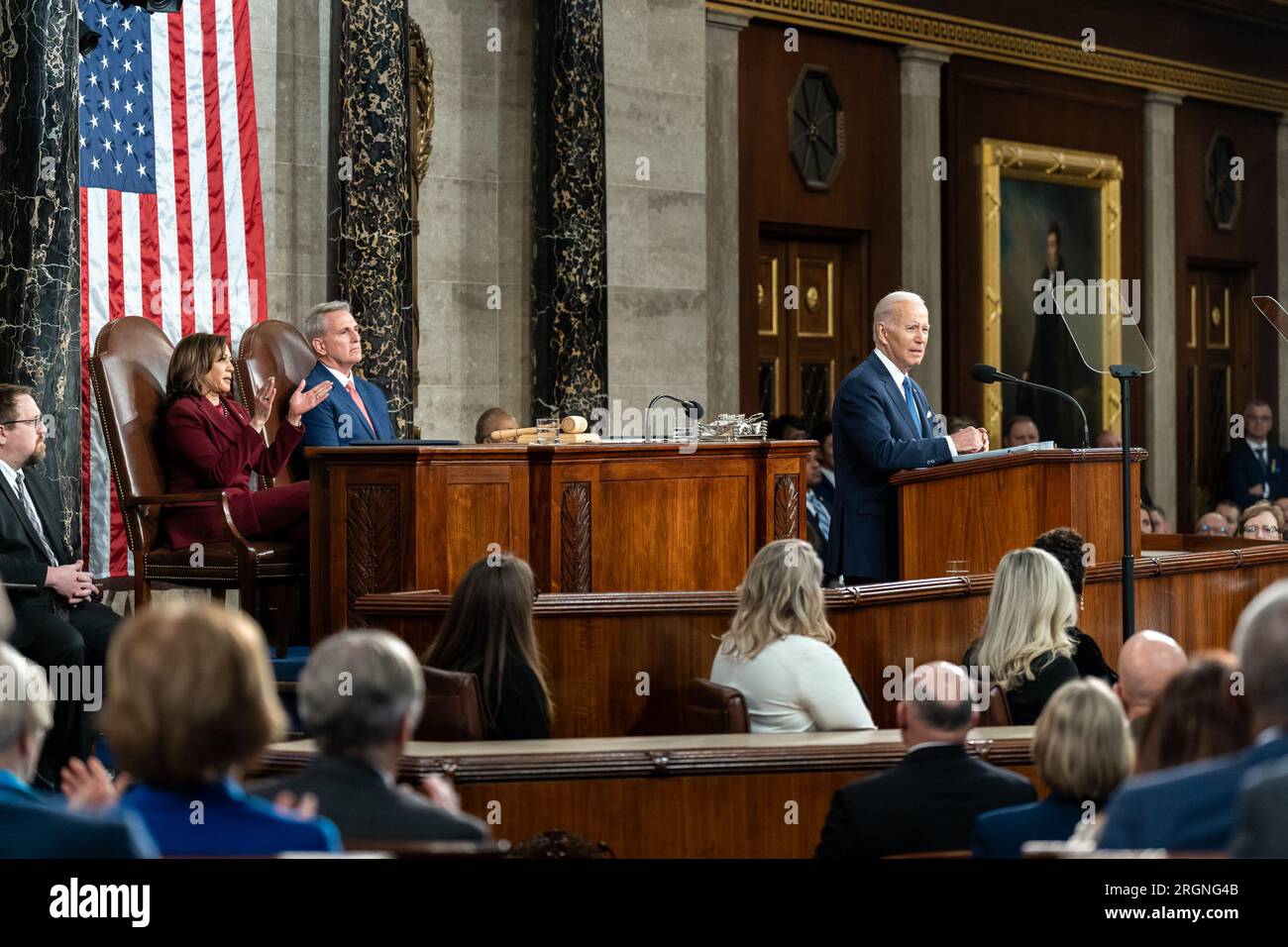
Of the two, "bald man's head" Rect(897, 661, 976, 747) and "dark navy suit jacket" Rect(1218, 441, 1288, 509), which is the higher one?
"dark navy suit jacket" Rect(1218, 441, 1288, 509)

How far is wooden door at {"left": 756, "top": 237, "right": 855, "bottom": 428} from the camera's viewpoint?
12.1 meters

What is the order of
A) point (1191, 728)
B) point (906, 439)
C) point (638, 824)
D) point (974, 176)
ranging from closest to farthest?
point (1191, 728) → point (638, 824) → point (906, 439) → point (974, 176)

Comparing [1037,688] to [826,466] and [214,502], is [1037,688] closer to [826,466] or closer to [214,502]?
[214,502]

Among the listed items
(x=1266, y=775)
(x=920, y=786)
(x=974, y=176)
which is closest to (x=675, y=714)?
(x=920, y=786)

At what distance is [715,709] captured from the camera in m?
4.82

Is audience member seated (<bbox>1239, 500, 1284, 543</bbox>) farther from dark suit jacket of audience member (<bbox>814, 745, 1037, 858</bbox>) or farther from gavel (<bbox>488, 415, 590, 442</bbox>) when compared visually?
dark suit jacket of audience member (<bbox>814, 745, 1037, 858</bbox>)

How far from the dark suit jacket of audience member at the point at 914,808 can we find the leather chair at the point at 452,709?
146 centimetres

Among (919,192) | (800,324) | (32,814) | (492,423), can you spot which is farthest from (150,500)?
(919,192)

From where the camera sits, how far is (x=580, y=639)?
19.2 ft

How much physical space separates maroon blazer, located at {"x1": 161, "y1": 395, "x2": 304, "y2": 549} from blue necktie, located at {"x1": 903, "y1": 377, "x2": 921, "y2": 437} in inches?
106

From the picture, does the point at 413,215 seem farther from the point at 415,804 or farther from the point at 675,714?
the point at 415,804

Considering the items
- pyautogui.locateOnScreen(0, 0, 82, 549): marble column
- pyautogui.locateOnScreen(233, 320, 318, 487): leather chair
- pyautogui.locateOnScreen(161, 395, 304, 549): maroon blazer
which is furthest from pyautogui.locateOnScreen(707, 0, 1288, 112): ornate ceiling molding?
pyautogui.locateOnScreen(161, 395, 304, 549): maroon blazer

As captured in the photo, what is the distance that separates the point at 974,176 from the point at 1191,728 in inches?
438

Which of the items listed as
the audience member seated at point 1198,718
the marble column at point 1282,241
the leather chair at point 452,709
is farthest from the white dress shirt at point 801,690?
the marble column at point 1282,241
